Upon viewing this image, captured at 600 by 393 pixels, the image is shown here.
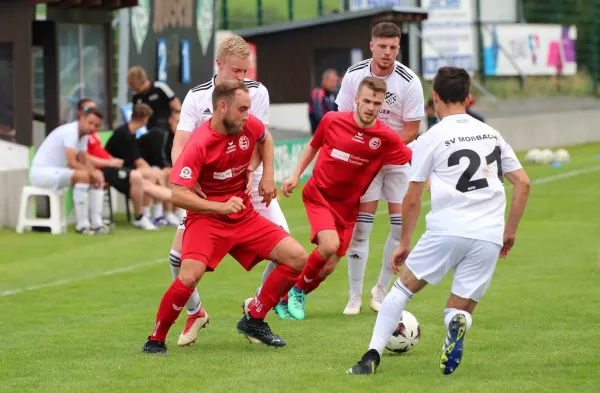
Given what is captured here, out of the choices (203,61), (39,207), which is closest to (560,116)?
(203,61)

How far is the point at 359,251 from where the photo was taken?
409 inches

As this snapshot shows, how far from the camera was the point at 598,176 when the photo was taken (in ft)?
80.3

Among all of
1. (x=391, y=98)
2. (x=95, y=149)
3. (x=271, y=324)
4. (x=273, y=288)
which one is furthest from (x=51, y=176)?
(x=273, y=288)

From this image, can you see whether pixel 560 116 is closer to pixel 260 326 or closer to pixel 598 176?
pixel 598 176

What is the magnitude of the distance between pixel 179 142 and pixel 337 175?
1.45 metres

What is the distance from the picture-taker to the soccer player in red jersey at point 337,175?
9.58 meters

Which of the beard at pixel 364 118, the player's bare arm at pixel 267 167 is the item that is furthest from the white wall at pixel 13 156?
the player's bare arm at pixel 267 167

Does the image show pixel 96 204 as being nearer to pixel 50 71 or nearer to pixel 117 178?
pixel 117 178

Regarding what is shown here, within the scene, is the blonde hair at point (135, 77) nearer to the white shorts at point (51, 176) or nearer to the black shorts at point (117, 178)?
the black shorts at point (117, 178)

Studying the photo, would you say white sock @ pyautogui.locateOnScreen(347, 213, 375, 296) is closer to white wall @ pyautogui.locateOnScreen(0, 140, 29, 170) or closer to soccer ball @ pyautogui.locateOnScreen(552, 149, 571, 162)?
white wall @ pyautogui.locateOnScreen(0, 140, 29, 170)

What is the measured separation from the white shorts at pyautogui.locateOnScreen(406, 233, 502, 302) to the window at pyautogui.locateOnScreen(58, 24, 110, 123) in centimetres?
1350

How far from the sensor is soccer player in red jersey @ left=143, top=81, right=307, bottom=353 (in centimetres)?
802

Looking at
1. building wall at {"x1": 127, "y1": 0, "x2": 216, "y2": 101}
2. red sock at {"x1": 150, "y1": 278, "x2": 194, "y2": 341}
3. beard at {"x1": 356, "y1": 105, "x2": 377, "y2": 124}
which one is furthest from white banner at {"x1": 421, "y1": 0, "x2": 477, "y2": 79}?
red sock at {"x1": 150, "y1": 278, "x2": 194, "y2": 341}

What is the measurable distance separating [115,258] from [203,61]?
41.2 ft
